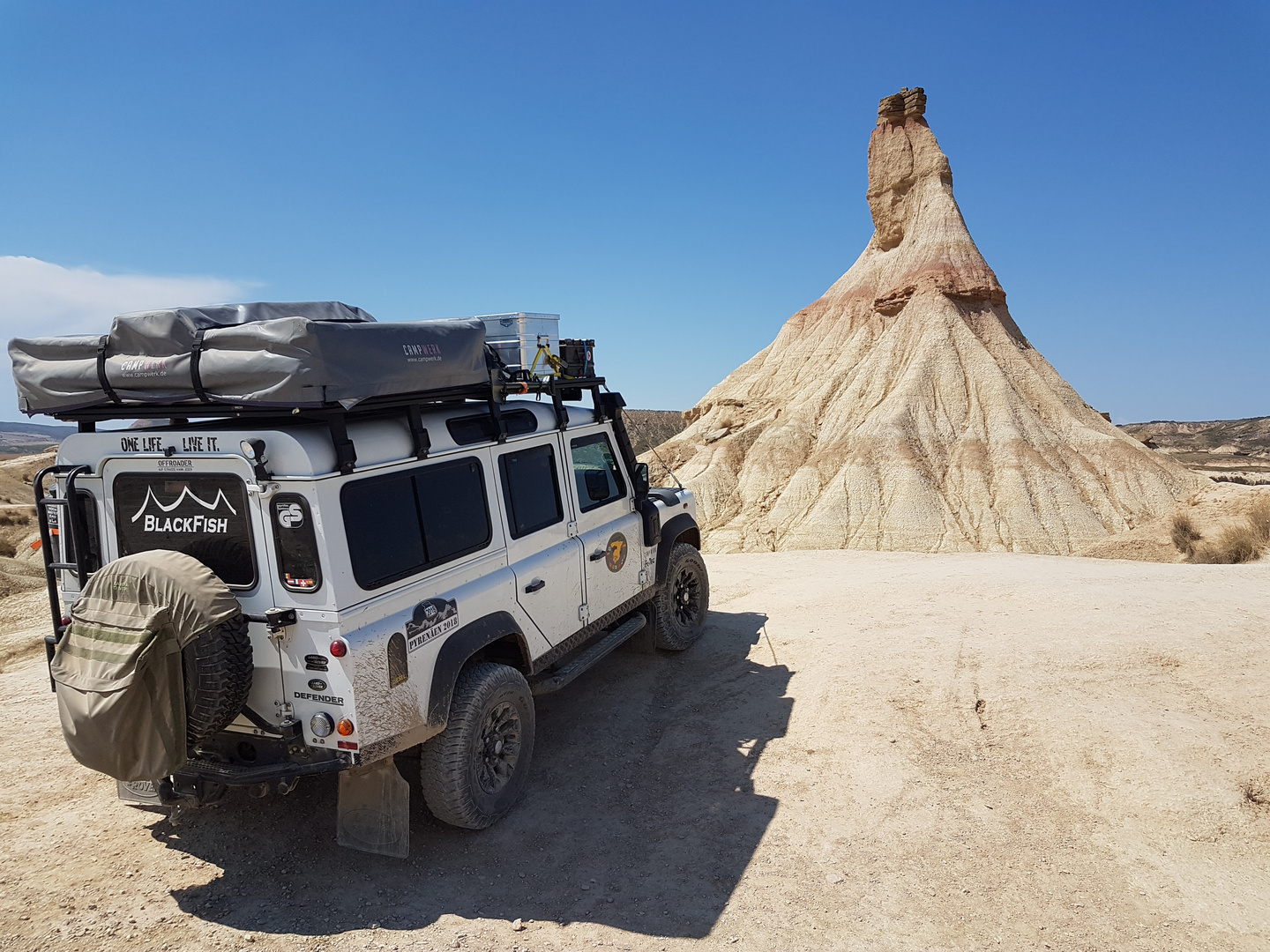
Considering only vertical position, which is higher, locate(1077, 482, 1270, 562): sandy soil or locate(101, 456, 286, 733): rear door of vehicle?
locate(101, 456, 286, 733): rear door of vehicle

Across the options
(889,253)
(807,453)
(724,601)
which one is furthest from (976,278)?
(724,601)

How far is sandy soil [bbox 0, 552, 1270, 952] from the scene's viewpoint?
3.89m

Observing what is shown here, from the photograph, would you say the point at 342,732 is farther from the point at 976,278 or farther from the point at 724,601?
the point at 976,278

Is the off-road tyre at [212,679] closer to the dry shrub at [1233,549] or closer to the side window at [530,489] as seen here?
the side window at [530,489]

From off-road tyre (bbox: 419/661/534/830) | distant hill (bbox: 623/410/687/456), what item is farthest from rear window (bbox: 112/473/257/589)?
distant hill (bbox: 623/410/687/456)

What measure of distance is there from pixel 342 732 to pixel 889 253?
3676 cm

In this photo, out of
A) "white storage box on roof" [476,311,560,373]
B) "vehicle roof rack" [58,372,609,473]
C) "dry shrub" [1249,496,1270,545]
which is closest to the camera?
"vehicle roof rack" [58,372,609,473]

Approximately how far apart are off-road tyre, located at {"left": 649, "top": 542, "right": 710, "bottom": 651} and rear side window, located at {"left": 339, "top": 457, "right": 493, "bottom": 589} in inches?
113

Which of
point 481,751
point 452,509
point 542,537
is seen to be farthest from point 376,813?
point 542,537

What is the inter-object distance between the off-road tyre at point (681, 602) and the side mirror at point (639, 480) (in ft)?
2.95

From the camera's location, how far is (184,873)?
4.35 metres

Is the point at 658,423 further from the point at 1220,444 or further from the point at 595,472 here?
the point at 1220,444

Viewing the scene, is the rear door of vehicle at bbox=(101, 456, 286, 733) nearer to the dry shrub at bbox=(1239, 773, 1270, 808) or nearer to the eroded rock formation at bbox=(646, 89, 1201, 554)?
the dry shrub at bbox=(1239, 773, 1270, 808)

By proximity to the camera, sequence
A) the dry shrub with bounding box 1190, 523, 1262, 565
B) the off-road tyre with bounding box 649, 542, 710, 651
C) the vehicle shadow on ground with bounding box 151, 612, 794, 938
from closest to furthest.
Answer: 1. the vehicle shadow on ground with bounding box 151, 612, 794, 938
2. the off-road tyre with bounding box 649, 542, 710, 651
3. the dry shrub with bounding box 1190, 523, 1262, 565
